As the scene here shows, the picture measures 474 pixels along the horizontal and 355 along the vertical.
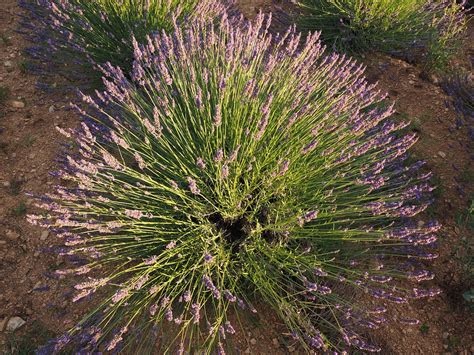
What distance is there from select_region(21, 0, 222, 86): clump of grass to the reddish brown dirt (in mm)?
420

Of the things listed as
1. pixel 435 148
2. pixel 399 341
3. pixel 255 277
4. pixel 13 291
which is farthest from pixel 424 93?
pixel 13 291

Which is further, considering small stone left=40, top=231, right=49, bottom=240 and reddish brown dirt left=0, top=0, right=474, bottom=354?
small stone left=40, top=231, right=49, bottom=240

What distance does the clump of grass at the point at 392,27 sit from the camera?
3.65 m

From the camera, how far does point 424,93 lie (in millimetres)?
3605

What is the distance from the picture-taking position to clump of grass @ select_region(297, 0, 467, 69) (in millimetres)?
Result: 3653

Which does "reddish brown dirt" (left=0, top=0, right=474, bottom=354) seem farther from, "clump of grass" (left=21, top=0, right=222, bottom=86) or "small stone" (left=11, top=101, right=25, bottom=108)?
"clump of grass" (left=21, top=0, right=222, bottom=86)

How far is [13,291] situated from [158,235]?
103cm

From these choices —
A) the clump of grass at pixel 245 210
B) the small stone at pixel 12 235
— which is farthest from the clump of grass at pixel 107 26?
the small stone at pixel 12 235

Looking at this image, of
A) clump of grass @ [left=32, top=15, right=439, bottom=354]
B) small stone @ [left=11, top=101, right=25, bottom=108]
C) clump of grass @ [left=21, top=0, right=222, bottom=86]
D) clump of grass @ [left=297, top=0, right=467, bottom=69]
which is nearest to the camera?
clump of grass @ [left=32, top=15, right=439, bottom=354]

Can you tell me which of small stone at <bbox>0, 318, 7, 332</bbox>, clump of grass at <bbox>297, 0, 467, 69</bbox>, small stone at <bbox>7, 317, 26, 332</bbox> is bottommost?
small stone at <bbox>0, 318, 7, 332</bbox>

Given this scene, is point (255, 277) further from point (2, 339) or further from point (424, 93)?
point (424, 93)

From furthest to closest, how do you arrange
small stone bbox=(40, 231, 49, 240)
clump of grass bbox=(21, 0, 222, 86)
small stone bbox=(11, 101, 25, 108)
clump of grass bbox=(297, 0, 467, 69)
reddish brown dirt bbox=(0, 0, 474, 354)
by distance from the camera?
1. clump of grass bbox=(297, 0, 467, 69)
2. small stone bbox=(11, 101, 25, 108)
3. clump of grass bbox=(21, 0, 222, 86)
4. small stone bbox=(40, 231, 49, 240)
5. reddish brown dirt bbox=(0, 0, 474, 354)

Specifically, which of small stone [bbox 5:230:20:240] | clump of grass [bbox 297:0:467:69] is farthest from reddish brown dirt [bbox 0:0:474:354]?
clump of grass [bbox 297:0:467:69]

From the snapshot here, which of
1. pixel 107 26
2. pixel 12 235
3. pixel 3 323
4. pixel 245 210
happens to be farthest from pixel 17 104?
pixel 245 210
